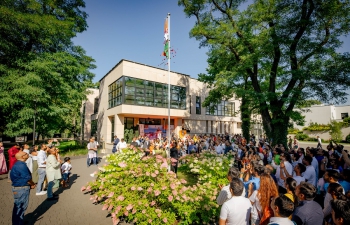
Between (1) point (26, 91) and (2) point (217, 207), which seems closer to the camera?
(2) point (217, 207)

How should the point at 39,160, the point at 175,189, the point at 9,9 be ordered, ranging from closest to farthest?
1. the point at 175,189
2. the point at 39,160
3. the point at 9,9

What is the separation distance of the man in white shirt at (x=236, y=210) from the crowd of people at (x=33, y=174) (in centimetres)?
472

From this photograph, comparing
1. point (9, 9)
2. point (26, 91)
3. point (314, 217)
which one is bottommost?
point (314, 217)

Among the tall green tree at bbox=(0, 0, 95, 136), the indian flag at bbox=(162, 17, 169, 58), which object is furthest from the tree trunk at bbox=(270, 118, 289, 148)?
the tall green tree at bbox=(0, 0, 95, 136)

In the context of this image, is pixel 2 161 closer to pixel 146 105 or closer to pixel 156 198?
pixel 156 198

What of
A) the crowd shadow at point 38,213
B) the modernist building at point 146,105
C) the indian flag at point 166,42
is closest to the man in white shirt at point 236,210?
the crowd shadow at point 38,213

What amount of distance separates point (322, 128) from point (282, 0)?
3318 centimetres

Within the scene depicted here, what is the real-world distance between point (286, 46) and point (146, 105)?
15.4 meters

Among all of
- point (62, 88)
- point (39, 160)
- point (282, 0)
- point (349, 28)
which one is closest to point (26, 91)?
point (62, 88)

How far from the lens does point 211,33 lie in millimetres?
14164

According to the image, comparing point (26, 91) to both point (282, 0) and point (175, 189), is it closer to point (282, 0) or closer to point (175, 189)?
point (175, 189)

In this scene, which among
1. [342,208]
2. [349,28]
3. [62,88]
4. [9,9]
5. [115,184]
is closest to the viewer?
[342,208]

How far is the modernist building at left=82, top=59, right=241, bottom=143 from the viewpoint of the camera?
20125mm

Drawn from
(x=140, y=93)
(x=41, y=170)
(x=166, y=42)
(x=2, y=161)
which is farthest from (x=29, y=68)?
(x=140, y=93)
